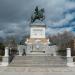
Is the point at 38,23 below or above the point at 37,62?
above

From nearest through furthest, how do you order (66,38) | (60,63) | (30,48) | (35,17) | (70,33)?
(60,63)
(30,48)
(35,17)
(66,38)
(70,33)

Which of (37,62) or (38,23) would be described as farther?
(38,23)

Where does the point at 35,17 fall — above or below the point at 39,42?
above

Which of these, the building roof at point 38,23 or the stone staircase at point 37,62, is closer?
the stone staircase at point 37,62

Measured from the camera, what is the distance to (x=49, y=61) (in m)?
32.3

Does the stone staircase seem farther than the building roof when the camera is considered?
No

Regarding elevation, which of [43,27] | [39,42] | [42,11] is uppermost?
[42,11]

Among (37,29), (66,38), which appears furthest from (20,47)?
(66,38)

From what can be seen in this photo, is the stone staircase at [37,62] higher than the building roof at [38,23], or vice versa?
the building roof at [38,23]

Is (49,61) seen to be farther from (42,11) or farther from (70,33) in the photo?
(70,33)

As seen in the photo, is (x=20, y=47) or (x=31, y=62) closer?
(x=31, y=62)

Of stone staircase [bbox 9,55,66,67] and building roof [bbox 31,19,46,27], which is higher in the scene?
building roof [bbox 31,19,46,27]

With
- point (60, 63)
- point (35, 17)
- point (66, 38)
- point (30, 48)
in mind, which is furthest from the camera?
point (66, 38)

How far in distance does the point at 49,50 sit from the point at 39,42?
2.34m
